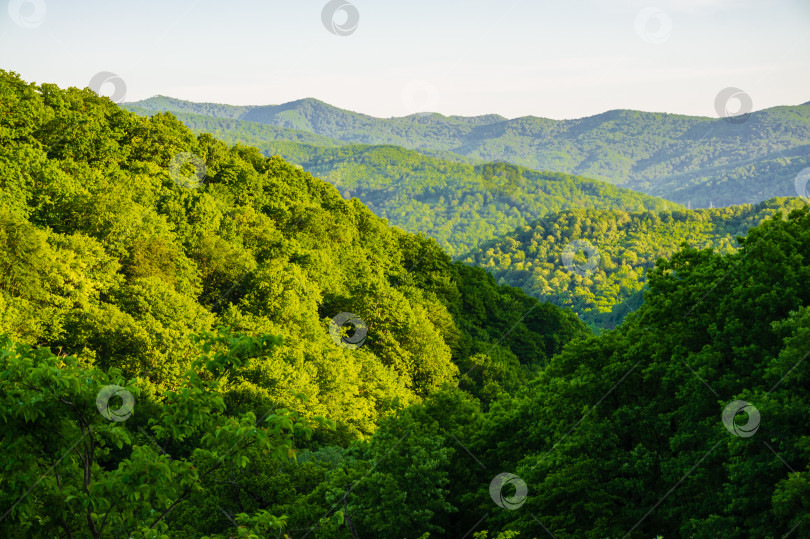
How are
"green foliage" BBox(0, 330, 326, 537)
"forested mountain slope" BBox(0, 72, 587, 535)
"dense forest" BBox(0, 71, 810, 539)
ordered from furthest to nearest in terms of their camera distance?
1. "forested mountain slope" BBox(0, 72, 587, 535)
2. "dense forest" BBox(0, 71, 810, 539)
3. "green foliage" BBox(0, 330, 326, 537)

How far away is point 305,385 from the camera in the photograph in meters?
35.8

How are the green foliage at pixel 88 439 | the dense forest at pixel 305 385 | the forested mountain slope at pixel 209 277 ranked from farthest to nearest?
the forested mountain slope at pixel 209 277 < the dense forest at pixel 305 385 < the green foliage at pixel 88 439

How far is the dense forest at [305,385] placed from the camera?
8217mm

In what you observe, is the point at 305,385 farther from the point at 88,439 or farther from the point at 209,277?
the point at 88,439

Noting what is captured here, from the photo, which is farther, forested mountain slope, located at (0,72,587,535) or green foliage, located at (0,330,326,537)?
forested mountain slope, located at (0,72,587,535)

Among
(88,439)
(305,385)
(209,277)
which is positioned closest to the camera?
(88,439)

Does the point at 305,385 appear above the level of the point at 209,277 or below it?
below

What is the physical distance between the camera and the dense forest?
8.22 m

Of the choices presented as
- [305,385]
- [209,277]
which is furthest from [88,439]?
[209,277]

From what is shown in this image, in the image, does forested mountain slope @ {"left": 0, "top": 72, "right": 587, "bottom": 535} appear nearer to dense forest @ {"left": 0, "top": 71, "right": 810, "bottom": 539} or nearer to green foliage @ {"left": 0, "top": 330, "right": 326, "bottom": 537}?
dense forest @ {"left": 0, "top": 71, "right": 810, "bottom": 539}

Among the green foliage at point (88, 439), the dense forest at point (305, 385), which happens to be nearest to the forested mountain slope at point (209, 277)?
the dense forest at point (305, 385)

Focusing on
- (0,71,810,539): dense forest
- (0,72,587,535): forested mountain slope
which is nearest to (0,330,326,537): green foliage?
(0,71,810,539): dense forest

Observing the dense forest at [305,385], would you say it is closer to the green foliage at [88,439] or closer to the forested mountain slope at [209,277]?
the green foliage at [88,439]

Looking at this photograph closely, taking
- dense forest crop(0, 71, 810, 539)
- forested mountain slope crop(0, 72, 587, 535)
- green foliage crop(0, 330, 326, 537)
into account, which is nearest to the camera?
green foliage crop(0, 330, 326, 537)
